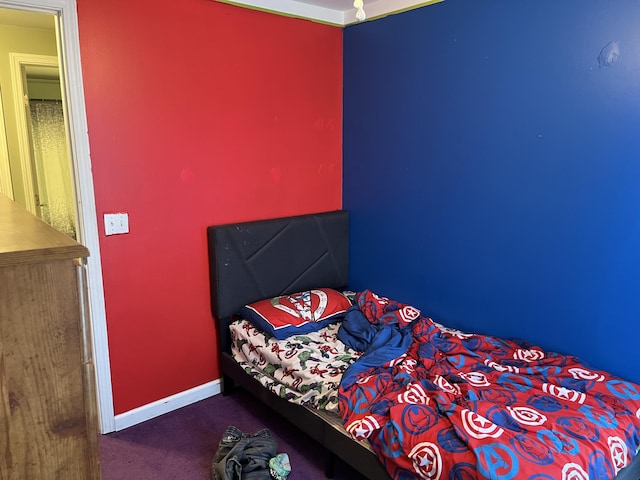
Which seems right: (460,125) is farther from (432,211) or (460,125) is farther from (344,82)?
(344,82)

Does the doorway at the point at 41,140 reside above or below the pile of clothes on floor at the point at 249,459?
above

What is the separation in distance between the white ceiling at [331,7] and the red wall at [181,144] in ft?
0.18

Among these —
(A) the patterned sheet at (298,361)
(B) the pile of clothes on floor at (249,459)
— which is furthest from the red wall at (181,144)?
(B) the pile of clothes on floor at (249,459)

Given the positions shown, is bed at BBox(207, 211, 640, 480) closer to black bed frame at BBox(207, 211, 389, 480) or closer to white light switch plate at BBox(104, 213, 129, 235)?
black bed frame at BBox(207, 211, 389, 480)

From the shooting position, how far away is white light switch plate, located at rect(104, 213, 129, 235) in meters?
→ 2.38

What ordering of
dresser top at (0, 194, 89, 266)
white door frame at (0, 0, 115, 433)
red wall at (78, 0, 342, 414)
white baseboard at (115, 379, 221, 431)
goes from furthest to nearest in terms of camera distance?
white baseboard at (115, 379, 221, 431), red wall at (78, 0, 342, 414), white door frame at (0, 0, 115, 433), dresser top at (0, 194, 89, 266)

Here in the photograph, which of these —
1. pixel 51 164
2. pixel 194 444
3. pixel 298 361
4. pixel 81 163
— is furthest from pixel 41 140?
pixel 298 361

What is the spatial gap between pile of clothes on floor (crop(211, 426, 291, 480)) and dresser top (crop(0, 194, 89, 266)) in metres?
1.59

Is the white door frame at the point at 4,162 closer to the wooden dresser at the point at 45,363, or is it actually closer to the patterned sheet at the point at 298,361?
the patterned sheet at the point at 298,361

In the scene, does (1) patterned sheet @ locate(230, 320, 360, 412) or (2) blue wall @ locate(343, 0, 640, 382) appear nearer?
(2) blue wall @ locate(343, 0, 640, 382)

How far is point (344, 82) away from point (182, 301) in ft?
5.91

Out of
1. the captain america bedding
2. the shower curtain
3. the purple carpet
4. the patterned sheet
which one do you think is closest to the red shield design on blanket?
the captain america bedding

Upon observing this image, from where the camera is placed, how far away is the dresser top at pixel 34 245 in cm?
63

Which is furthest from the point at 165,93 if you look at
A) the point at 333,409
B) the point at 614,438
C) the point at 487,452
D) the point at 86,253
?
the point at 614,438
